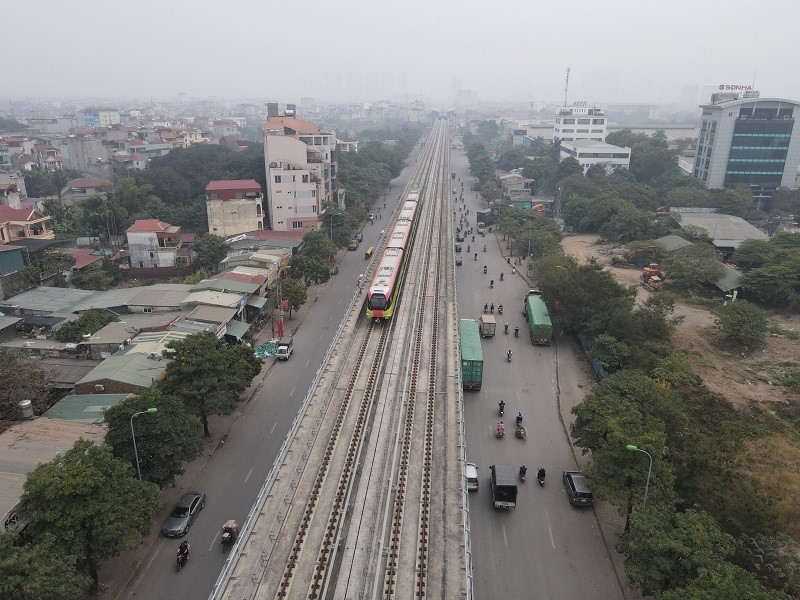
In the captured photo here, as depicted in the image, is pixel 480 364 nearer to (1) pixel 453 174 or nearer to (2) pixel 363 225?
(2) pixel 363 225

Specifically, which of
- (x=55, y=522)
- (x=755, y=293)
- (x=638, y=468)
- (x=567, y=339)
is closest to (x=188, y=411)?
(x=55, y=522)

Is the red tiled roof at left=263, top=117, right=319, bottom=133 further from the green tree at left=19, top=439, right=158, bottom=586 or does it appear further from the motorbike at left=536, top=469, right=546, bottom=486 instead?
the green tree at left=19, top=439, right=158, bottom=586

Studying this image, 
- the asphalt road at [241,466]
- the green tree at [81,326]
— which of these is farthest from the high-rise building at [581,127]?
the green tree at [81,326]

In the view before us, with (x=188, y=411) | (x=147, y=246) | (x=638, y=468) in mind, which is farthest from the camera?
(x=147, y=246)

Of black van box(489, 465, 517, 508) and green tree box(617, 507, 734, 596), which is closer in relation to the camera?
green tree box(617, 507, 734, 596)

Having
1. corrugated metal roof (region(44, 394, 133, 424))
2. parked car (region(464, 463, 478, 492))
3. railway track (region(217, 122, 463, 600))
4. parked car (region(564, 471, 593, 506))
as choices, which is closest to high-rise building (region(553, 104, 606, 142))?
railway track (region(217, 122, 463, 600))

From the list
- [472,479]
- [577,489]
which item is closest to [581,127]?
[577,489]

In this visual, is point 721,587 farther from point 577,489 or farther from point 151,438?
point 151,438
